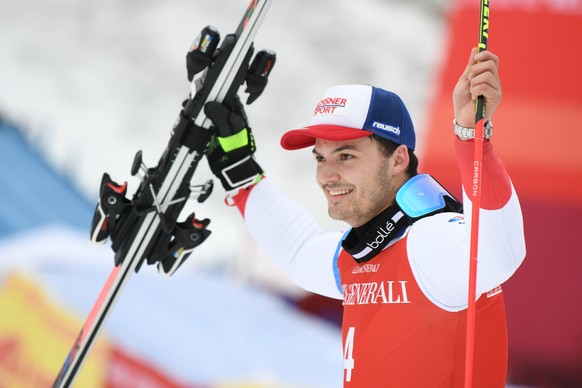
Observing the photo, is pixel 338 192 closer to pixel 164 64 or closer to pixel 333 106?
pixel 333 106

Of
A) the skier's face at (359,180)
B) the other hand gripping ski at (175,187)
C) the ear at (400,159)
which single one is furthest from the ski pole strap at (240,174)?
the ear at (400,159)

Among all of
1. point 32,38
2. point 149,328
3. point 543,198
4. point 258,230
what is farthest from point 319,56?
point 258,230

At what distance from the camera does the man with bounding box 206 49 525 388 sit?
2.02 meters

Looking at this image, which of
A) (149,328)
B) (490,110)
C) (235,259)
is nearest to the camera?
(490,110)

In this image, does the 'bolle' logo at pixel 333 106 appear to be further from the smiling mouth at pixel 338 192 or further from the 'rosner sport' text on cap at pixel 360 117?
the smiling mouth at pixel 338 192

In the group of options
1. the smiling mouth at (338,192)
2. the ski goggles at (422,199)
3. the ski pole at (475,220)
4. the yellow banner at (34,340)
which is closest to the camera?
→ the ski pole at (475,220)

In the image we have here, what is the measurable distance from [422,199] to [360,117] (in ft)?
0.88

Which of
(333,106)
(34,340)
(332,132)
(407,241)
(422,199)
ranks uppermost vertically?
(34,340)

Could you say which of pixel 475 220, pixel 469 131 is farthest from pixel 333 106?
pixel 475 220

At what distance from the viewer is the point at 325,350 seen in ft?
18.7

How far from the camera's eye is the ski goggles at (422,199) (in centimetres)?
236

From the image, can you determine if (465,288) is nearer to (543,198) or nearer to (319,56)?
(543,198)

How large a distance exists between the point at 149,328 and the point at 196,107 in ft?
8.96

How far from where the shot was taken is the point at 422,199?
2.37 m
